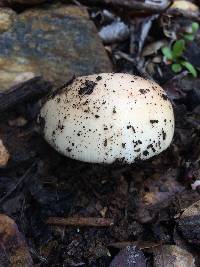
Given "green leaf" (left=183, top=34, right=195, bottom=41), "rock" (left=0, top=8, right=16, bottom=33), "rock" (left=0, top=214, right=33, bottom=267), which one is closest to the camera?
"rock" (left=0, top=214, right=33, bottom=267)

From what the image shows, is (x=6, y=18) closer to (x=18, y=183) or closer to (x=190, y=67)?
(x=18, y=183)

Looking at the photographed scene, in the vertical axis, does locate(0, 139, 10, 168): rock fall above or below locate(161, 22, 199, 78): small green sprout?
above

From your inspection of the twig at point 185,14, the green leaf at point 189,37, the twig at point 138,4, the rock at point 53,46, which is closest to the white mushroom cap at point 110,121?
the rock at point 53,46

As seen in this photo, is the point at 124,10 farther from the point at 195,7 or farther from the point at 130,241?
the point at 130,241

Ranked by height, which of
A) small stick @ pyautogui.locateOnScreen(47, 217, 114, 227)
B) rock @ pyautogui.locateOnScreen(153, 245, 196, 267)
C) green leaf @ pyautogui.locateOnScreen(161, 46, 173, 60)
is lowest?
rock @ pyautogui.locateOnScreen(153, 245, 196, 267)

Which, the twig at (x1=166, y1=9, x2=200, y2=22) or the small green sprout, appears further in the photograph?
the twig at (x1=166, y1=9, x2=200, y2=22)

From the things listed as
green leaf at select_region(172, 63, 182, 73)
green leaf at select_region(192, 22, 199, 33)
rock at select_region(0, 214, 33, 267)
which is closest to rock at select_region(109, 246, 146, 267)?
rock at select_region(0, 214, 33, 267)

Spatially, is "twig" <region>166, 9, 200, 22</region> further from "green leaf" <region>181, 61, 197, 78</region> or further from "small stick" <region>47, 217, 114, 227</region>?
"small stick" <region>47, 217, 114, 227</region>
